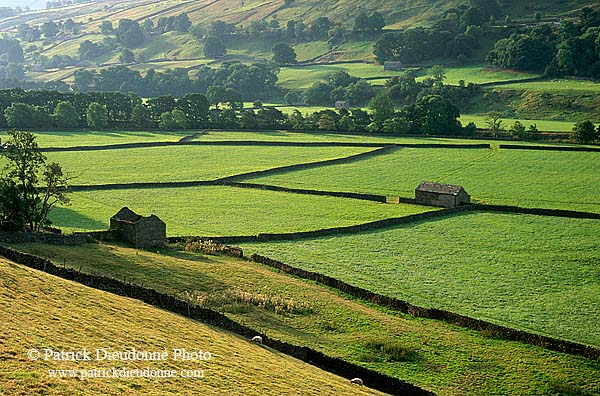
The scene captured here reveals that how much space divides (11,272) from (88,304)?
14.7ft

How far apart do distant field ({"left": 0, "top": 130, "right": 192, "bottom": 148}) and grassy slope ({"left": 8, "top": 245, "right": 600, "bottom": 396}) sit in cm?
6739

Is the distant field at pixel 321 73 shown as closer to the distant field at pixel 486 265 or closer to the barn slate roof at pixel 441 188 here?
the barn slate roof at pixel 441 188

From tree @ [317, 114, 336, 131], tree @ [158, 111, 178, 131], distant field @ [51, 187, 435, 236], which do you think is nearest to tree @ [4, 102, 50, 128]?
tree @ [158, 111, 178, 131]

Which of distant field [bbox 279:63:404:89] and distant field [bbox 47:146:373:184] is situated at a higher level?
distant field [bbox 279:63:404:89]

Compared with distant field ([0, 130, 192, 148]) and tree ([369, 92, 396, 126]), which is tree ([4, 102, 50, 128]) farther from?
tree ([369, 92, 396, 126])

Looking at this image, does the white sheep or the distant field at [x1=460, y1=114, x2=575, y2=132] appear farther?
the distant field at [x1=460, y1=114, x2=575, y2=132]

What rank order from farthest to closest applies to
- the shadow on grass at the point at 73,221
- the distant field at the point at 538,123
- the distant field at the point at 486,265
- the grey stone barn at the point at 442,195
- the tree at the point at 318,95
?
the tree at the point at 318,95 < the distant field at the point at 538,123 < the grey stone barn at the point at 442,195 < the shadow on grass at the point at 73,221 < the distant field at the point at 486,265

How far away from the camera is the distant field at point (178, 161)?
85.2 metres

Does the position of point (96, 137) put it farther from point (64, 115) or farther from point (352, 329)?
point (352, 329)

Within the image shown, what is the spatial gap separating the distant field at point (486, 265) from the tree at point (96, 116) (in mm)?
82756

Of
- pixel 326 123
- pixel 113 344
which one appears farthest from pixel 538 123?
pixel 113 344

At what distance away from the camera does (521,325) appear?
3981 cm

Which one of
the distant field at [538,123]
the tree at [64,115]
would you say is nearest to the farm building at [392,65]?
the distant field at [538,123]

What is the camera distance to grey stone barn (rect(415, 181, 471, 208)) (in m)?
68.4
